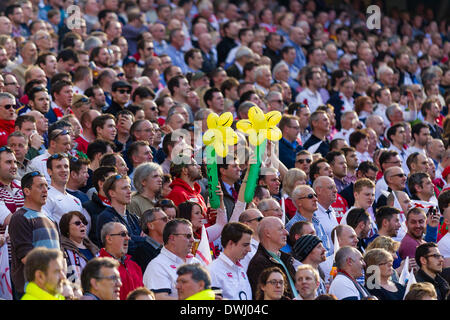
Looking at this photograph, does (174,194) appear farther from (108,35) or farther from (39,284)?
(108,35)

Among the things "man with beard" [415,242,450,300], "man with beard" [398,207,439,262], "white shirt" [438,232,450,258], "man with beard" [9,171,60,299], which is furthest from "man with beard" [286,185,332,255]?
"man with beard" [9,171,60,299]

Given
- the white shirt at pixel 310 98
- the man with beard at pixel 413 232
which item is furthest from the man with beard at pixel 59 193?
the white shirt at pixel 310 98

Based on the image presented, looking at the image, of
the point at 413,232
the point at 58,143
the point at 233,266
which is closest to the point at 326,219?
the point at 413,232

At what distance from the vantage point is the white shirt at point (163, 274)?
22.1 feet

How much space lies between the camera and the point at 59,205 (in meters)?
7.56

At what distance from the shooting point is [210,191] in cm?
823

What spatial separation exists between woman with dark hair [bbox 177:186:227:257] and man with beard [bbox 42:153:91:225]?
83cm

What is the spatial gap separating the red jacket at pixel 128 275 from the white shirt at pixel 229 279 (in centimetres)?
53

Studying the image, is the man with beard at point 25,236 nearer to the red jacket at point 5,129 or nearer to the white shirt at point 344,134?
the red jacket at point 5,129

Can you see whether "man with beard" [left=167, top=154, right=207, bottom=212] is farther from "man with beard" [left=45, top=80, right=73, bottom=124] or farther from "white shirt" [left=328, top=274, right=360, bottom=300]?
"man with beard" [left=45, top=80, right=73, bottom=124]

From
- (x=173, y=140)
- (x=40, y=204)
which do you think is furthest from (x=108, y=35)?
(x=40, y=204)

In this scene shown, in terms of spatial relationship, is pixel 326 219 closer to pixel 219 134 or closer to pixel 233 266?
pixel 219 134

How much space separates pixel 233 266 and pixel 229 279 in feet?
0.44
